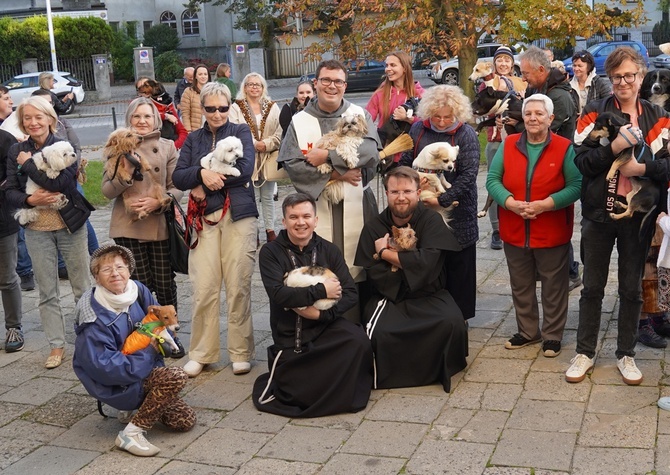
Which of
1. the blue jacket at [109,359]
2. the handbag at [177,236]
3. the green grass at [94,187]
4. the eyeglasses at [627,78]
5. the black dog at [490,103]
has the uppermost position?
the eyeglasses at [627,78]

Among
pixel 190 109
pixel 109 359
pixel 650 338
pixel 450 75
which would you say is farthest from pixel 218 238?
pixel 450 75

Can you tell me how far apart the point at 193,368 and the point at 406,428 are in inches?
71.7

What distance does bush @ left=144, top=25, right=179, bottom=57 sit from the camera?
43.2m

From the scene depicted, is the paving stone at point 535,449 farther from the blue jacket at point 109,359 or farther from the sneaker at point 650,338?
the blue jacket at point 109,359

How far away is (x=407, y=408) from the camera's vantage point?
5.49 meters

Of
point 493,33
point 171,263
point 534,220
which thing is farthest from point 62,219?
point 493,33

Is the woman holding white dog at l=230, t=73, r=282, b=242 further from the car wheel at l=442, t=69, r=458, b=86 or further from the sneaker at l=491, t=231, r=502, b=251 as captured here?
the car wheel at l=442, t=69, r=458, b=86

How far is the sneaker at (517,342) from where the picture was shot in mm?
6457

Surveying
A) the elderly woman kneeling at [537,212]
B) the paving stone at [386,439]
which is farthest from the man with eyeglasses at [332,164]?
the paving stone at [386,439]

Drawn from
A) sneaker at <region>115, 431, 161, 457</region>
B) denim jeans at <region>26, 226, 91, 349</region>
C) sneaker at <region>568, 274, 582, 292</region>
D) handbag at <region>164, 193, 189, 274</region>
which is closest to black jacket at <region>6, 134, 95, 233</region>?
denim jeans at <region>26, 226, 91, 349</region>

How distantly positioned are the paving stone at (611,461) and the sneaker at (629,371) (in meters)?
0.95

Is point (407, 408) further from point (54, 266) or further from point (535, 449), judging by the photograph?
point (54, 266)

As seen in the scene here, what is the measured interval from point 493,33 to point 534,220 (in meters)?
11.7

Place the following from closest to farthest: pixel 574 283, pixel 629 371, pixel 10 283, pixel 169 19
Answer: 1. pixel 629 371
2. pixel 10 283
3. pixel 574 283
4. pixel 169 19
